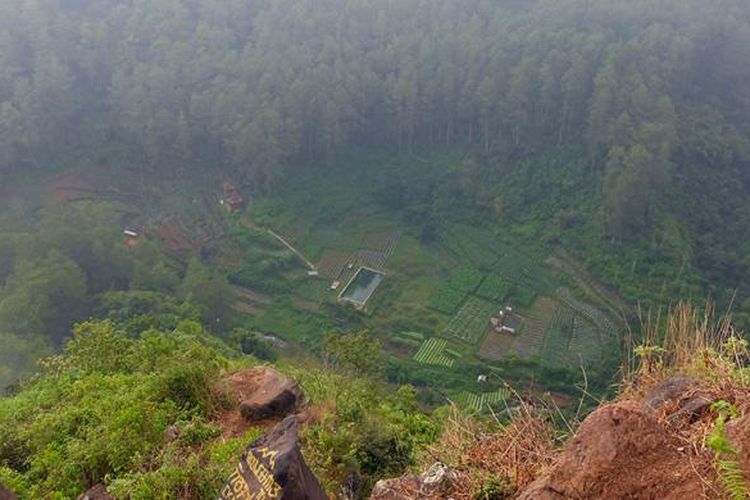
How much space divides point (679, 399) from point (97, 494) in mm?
4749

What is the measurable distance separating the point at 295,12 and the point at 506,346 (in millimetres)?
23656

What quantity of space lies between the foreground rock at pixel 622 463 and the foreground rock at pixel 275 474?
1515mm

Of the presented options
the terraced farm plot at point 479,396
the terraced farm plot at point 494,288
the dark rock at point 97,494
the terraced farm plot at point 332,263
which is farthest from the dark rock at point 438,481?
the terraced farm plot at point 332,263

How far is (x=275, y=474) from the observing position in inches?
167

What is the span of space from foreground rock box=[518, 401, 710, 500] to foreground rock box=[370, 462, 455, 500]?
610 mm

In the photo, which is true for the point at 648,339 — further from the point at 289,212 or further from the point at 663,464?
the point at 289,212

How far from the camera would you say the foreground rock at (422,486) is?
4027mm

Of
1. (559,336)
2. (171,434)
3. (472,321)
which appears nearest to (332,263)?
(472,321)

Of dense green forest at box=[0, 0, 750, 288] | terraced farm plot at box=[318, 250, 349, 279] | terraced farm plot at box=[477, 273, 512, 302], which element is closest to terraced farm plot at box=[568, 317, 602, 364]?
terraced farm plot at box=[477, 273, 512, 302]

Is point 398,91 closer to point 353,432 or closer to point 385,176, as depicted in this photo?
point 385,176

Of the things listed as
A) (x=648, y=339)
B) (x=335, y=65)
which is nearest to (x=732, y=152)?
(x=335, y=65)

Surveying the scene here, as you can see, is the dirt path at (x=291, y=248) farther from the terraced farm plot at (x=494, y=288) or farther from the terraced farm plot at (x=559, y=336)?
the terraced farm plot at (x=559, y=336)

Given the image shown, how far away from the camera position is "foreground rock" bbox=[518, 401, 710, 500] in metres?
3.14

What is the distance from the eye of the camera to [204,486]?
17.2 ft
